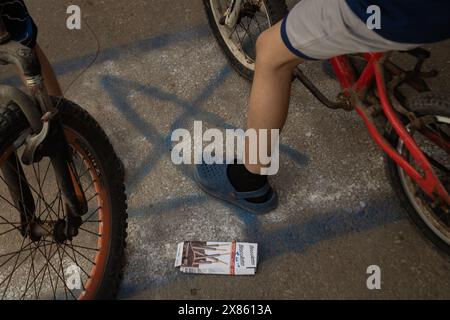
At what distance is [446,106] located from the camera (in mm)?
1800

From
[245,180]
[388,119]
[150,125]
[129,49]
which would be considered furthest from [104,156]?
[129,49]

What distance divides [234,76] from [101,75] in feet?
2.54

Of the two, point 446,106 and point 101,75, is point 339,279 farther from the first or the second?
point 101,75

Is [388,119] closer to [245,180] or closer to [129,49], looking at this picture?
[245,180]

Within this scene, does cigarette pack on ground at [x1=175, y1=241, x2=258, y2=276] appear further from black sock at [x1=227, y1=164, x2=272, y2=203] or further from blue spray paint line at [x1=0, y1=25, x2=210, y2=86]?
blue spray paint line at [x1=0, y1=25, x2=210, y2=86]

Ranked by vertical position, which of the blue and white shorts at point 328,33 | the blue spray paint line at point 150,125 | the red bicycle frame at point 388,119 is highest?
the blue and white shorts at point 328,33

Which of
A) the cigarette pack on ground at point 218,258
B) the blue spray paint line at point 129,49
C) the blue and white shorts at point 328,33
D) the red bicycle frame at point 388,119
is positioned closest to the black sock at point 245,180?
the cigarette pack on ground at point 218,258

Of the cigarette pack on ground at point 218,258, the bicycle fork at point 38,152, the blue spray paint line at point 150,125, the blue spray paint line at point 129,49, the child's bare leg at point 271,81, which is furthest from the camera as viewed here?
the blue spray paint line at point 129,49

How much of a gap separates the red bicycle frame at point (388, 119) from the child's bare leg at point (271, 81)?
369mm

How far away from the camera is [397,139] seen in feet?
6.72

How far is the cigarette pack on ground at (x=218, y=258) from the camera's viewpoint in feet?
7.06

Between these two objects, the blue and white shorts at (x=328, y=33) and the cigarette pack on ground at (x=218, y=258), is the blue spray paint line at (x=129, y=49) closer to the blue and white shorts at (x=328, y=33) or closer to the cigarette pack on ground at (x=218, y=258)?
the cigarette pack on ground at (x=218, y=258)

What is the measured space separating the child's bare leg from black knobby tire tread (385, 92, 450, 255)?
0.47 m

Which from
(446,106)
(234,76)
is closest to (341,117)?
(234,76)
